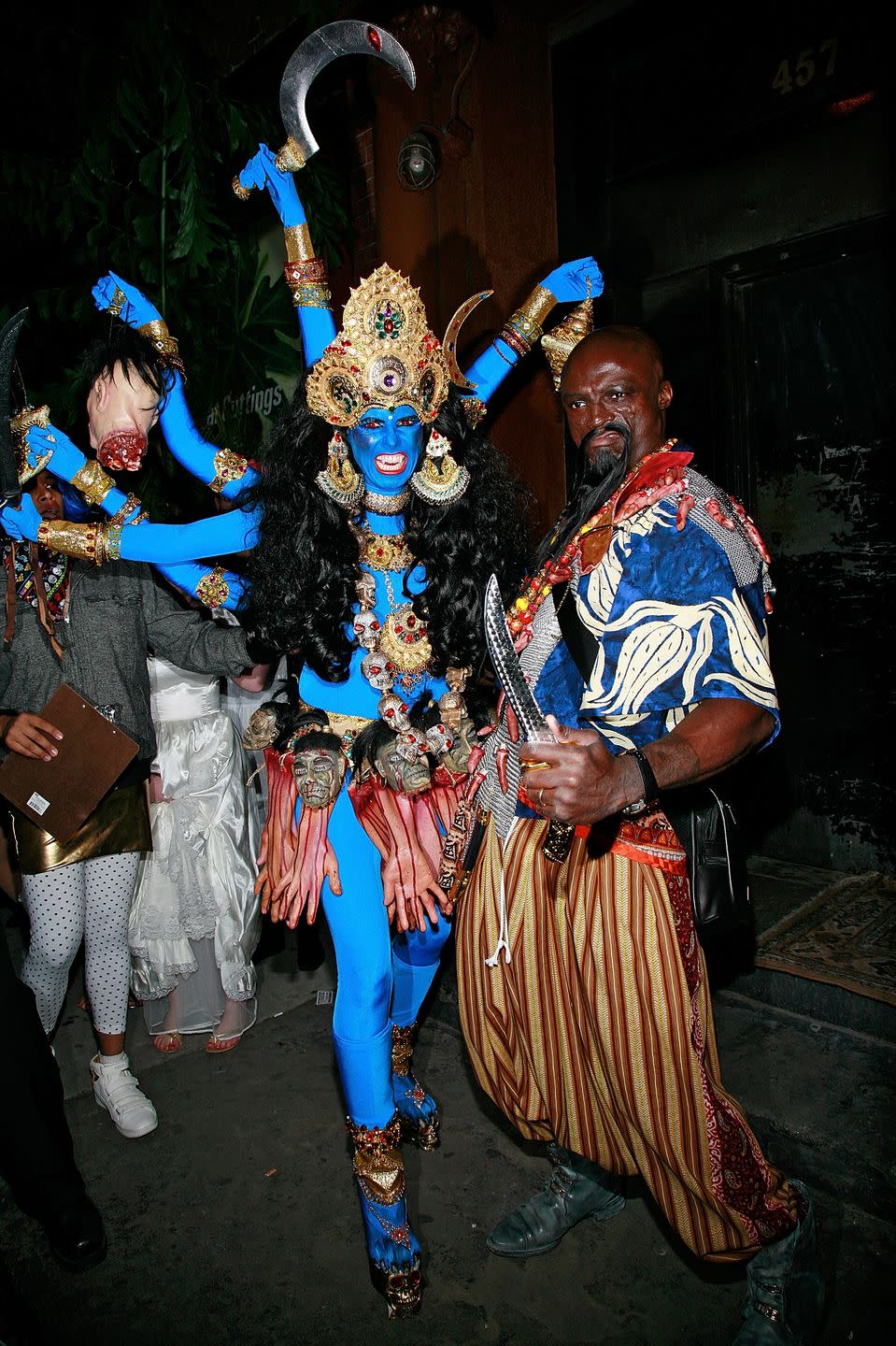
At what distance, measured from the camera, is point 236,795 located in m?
3.43

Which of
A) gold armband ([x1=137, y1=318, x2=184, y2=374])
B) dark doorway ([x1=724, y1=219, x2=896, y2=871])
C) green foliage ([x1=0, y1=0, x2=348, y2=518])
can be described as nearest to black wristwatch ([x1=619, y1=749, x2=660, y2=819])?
gold armband ([x1=137, y1=318, x2=184, y2=374])

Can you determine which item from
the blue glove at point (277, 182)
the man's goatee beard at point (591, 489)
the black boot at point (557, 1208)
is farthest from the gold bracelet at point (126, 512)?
the black boot at point (557, 1208)

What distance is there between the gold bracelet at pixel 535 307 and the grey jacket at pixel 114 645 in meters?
1.19

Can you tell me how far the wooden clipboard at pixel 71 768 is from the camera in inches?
108

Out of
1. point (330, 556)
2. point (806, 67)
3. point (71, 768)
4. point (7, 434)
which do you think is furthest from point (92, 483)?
point (806, 67)

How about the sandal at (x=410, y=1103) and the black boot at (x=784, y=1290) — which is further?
the sandal at (x=410, y=1103)

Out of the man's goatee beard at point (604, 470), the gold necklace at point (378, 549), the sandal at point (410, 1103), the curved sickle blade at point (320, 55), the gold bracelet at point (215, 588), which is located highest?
the curved sickle blade at point (320, 55)

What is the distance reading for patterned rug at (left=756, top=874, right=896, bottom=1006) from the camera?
2998mm

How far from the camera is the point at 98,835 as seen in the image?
9.53ft

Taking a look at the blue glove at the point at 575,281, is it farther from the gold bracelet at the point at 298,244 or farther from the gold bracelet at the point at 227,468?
the gold bracelet at the point at 227,468

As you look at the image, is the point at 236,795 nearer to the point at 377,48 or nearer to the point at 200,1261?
the point at 200,1261

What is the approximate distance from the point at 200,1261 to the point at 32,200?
14.3 ft

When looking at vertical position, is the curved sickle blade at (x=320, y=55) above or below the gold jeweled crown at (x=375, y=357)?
above

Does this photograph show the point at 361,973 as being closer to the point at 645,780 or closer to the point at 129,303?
the point at 645,780
